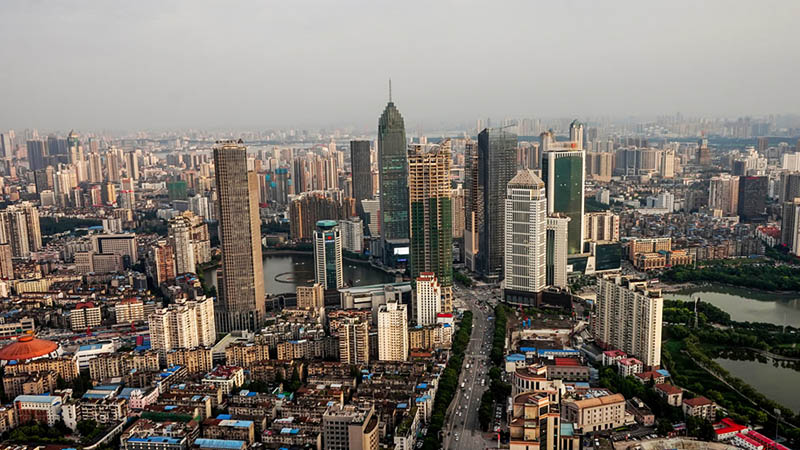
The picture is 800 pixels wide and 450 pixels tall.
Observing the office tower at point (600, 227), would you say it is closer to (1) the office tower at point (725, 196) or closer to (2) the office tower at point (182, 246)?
(1) the office tower at point (725, 196)

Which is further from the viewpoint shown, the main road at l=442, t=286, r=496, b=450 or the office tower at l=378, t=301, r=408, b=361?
the office tower at l=378, t=301, r=408, b=361

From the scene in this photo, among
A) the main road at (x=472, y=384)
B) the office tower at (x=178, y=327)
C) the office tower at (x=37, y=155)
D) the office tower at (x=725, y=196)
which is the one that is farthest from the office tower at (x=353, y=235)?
the office tower at (x=37, y=155)

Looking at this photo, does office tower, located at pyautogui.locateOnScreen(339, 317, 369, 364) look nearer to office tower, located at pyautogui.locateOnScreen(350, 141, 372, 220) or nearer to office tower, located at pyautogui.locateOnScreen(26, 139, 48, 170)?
office tower, located at pyautogui.locateOnScreen(350, 141, 372, 220)

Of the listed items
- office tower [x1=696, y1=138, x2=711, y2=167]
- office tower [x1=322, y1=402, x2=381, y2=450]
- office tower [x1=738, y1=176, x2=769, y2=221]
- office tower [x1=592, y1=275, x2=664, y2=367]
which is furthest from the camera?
office tower [x1=696, y1=138, x2=711, y2=167]

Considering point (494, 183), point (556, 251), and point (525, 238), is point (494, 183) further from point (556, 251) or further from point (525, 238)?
point (525, 238)

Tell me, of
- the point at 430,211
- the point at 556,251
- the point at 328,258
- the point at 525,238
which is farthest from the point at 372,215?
the point at 525,238

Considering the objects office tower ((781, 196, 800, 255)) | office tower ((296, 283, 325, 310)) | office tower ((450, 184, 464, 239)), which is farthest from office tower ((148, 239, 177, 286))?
office tower ((781, 196, 800, 255))

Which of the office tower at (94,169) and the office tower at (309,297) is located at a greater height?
Result: the office tower at (94,169)
